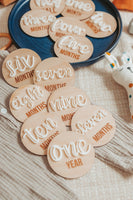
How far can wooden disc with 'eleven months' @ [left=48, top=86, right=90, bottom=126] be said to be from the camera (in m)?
0.66

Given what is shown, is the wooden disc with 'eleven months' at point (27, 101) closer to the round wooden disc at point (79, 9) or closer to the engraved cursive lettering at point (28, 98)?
the engraved cursive lettering at point (28, 98)

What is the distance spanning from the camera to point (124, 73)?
0.71m

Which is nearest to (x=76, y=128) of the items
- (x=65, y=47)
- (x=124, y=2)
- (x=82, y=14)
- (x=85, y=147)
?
(x=85, y=147)

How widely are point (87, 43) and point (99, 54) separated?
57 mm

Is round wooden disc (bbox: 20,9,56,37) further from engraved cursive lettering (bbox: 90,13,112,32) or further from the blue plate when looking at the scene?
engraved cursive lettering (bbox: 90,13,112,32)

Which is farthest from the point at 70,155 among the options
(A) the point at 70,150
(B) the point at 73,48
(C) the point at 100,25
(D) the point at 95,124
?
(C) the point at 100,25

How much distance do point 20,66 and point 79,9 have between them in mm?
340

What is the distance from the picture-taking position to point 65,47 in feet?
2.56

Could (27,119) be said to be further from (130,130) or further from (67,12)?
(67,12)

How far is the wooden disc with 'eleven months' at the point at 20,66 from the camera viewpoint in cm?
73

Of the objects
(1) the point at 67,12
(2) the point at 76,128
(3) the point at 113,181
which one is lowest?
(3) the point at 113,181

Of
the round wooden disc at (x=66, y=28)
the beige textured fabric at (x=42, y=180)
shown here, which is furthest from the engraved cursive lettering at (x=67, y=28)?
the beige textured fabric at (x=42, y=180)

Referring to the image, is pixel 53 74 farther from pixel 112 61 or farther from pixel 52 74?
pixel 112 61

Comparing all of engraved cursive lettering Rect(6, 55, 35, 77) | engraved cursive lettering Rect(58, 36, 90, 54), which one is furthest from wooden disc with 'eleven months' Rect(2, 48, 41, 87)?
engraved cursive lettering Rect(58, 36, 90, 54)
